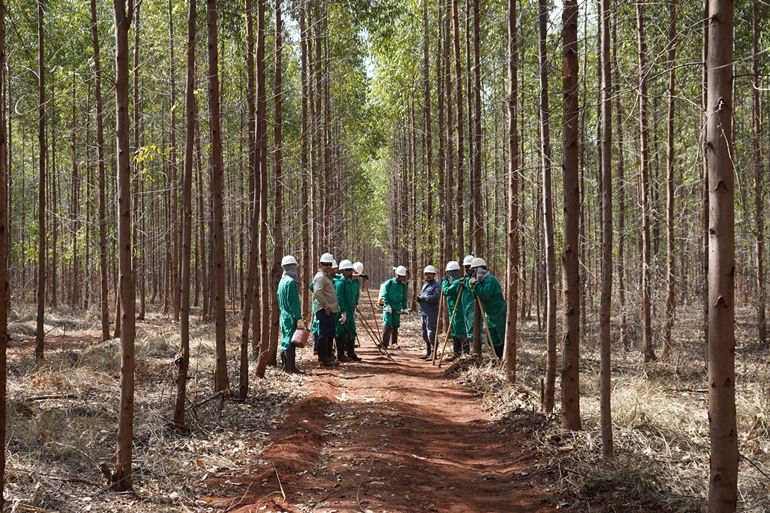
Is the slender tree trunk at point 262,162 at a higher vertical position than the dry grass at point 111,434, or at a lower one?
higher

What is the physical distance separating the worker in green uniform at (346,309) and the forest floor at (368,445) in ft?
6.87

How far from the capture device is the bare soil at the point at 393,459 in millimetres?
5062

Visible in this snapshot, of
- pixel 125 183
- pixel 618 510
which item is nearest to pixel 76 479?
pixel 125 183

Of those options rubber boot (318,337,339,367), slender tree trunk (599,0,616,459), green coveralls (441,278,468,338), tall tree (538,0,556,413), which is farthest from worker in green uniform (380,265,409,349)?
slender tree trunk (599,0,616,459)

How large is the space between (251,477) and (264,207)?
5.68 meters

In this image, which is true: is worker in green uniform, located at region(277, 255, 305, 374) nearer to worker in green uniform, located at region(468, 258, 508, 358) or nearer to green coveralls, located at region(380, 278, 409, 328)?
worker in green uniform, located at region(468, 258, 508, 358)

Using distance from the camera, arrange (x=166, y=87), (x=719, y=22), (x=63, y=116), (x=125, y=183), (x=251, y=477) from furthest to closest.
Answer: (x=63, y=116), (x=166, y=87), (x=251, y=477), (x=125, y=183), (x=719, y=22)

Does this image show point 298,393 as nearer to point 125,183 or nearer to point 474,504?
point 474,504

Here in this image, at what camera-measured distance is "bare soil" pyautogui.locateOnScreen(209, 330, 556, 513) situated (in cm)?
506

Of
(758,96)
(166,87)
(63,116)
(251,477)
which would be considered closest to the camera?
(251,477)

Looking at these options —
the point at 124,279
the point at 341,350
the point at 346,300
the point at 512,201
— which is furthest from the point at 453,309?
the point at 124,279

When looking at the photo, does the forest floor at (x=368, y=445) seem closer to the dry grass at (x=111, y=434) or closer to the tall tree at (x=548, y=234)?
the dry grass at (x=111, y=434)

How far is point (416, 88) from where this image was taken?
894 inches

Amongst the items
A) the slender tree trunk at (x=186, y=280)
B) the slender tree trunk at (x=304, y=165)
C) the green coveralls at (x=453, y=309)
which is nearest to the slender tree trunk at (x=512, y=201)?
the green coveralls at (x=453, y=309)
